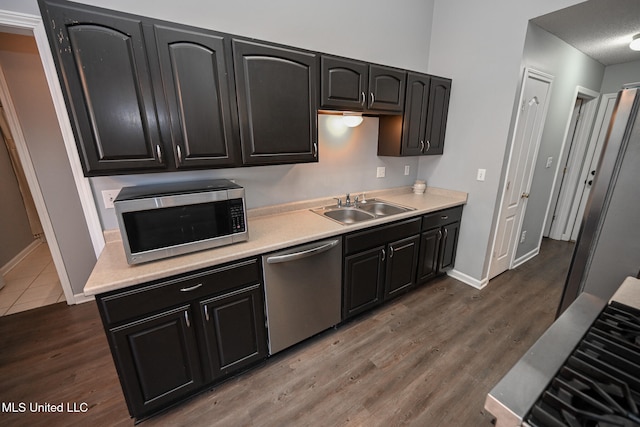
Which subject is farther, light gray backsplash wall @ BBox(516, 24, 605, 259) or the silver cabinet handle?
light gray backsplash wall @ BBox(516, 24, 605, 259)

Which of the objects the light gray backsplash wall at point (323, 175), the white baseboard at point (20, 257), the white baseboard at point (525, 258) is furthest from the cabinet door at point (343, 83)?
the white baseboard at point (20, 257)

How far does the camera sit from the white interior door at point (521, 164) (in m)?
2.48

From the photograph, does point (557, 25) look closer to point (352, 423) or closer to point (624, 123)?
point (624, 123)

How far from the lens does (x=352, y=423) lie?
58.5 inches

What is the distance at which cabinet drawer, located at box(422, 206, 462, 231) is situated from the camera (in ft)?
8.16

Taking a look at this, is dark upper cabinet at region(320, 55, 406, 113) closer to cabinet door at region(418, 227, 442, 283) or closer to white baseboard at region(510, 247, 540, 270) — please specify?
cabinet door at region(418, 227, 442, 283)

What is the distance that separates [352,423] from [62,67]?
2360 mm

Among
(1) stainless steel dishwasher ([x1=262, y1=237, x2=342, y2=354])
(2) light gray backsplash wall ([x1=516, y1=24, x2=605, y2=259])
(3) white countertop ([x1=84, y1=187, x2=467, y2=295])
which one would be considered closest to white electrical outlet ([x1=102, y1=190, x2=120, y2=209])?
(3) white countertop ([x1=84, y1=187, x2=467, y2=295])

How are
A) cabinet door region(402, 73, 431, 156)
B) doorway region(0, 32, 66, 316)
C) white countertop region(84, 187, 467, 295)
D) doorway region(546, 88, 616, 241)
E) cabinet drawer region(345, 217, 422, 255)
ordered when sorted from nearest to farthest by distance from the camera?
1. white countertop region(84, 187, 467, 295)
2. cabinet drawer region(345, 217, 422, 255)
3. doorway region(0, 32, 66, 316)
4. cabinet door region(402, 73, 431, 156)
5. doorway region(546, 88, 616, 241)

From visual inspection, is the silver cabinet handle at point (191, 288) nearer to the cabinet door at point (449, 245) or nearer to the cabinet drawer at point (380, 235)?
the cabinet drawer at point (380, 235)

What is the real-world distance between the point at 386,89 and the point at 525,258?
3.01 meters

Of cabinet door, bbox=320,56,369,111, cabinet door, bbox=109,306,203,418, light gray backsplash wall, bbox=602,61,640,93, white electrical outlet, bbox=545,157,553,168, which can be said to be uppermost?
light gray backsplash wall, bbox=602,61,640,93

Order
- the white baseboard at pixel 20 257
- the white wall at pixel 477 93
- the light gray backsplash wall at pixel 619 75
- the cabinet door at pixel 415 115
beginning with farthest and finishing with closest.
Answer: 1. the light gray backsplash wall at pixel 619 75
2. the white baseboard at pixel 20 257
3. the cabinet door at pixel 415 115
4. the white wall at pixel 477 93

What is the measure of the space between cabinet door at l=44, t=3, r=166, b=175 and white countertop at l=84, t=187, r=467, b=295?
53 centimetres
